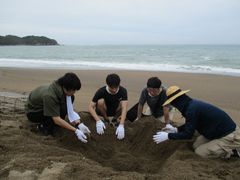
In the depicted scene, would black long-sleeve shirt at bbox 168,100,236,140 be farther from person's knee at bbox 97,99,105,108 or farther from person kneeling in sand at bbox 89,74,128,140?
person's knee at bbox 97,99,105,108

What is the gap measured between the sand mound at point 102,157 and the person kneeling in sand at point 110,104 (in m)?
0.14

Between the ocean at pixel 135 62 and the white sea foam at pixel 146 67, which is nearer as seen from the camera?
the white sea foam at pixel 146 67

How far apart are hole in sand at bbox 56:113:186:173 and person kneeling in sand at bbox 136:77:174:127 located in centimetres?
32

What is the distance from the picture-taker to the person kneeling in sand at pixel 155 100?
16.1 feet

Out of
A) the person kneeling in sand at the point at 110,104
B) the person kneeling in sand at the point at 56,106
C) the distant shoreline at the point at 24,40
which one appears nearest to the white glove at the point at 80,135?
the person kneeling in sand at the point at 56,106

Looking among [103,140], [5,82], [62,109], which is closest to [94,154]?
[103,140]

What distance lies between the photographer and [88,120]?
510 centimetres

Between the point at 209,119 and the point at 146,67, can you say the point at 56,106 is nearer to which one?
the point at 209,119

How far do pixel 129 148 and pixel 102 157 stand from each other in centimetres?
47

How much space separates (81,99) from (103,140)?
357 cm

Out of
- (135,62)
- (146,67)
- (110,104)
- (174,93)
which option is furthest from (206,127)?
(135,62)

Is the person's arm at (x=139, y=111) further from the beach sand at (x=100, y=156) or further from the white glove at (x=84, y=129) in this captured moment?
the white glove at (x=84, y=129)

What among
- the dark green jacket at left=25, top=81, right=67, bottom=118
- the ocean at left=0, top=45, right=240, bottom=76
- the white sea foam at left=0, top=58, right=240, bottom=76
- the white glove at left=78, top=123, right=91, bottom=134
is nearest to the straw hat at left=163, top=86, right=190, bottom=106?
the white glove at left=78, top=123, right=91, bottom=134

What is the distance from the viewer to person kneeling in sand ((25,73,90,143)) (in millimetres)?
4145
